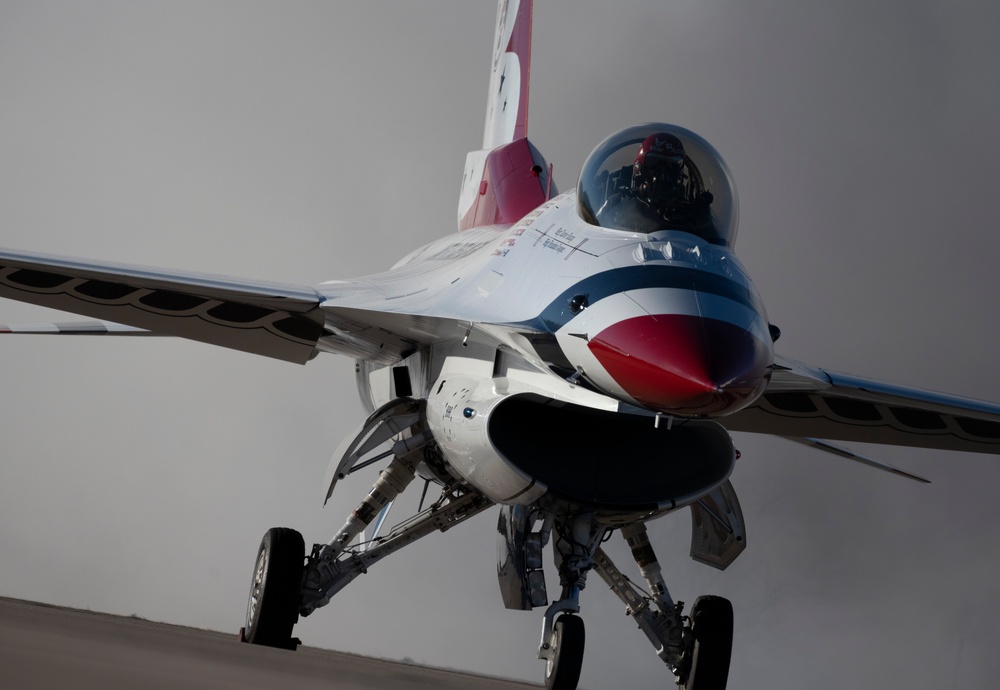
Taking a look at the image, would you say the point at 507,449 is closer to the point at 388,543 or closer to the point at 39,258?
the point at 388,543

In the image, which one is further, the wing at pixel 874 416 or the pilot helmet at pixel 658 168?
the wing at pixel 874 416

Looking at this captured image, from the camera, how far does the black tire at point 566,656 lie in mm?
6211

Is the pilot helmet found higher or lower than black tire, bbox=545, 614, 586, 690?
higher

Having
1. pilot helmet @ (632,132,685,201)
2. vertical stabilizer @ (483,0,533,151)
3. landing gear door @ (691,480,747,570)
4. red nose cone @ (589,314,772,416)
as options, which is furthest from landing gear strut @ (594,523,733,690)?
vertical stabilizer @ (483,0,533,151)

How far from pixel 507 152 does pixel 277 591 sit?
5.43 metres

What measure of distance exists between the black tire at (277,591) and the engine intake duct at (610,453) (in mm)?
2095

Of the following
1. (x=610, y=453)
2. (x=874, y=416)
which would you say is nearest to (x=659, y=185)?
(x=610, y=453)

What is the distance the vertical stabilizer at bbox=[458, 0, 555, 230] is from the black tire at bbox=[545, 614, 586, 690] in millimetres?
5047

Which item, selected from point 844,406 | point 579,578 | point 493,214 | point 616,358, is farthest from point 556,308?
point 493,214

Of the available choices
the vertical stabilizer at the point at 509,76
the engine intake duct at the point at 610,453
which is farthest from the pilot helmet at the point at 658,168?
the vertical stabilizer at the point at 509,76

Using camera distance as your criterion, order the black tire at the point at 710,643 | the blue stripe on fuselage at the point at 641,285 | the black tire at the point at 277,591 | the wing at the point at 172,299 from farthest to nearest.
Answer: the black tire at the point at 710,643, the black tire at the point at 277,591, the wing at the point at 172,299, the blue stripe on fuselage at the point at 641,285

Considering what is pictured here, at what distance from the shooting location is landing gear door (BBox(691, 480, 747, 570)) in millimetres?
8109

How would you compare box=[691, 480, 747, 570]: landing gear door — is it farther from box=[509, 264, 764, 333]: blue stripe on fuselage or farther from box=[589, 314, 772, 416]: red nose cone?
box=[589, 314, 772, 416]: red nose cone

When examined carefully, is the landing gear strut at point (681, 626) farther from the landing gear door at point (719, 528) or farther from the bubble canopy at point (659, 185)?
the bubble canopy at point (659, 185)
